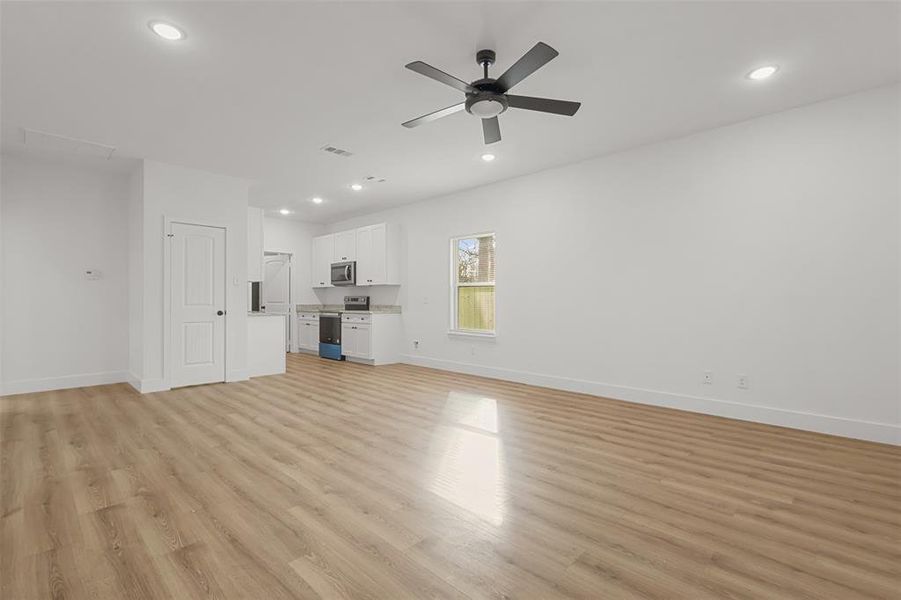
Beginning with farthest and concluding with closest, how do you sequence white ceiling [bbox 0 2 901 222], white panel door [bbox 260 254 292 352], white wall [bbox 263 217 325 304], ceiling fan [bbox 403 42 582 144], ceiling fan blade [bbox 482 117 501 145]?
1. white panel door [bbox 260 254 292 352]
2. white wall [bbox 263 217 325 304]
3. ceiling fan blade [bbox 482 117 501 145]
4. ceiling fan [bbox 403 42 582 144]
5. white ceiling [bbox 0 2 901 222]

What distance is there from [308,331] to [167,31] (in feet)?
21.9

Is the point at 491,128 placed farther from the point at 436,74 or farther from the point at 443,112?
the point at 436,74

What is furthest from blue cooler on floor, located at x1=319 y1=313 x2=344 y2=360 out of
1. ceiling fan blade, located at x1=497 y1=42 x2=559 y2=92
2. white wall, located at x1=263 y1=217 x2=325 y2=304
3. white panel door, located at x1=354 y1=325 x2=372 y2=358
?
ceiling fan blade, located at x1=497 y1=42 x2=559 y2=92

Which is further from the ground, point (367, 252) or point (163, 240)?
point (367, 252)

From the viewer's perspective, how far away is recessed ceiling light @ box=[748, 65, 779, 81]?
3.12m

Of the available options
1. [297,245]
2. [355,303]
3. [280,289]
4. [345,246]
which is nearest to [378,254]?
[345,246]

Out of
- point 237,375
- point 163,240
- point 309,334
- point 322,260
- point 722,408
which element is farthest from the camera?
point 322,260

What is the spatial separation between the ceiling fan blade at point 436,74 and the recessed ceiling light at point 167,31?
1.47 metres

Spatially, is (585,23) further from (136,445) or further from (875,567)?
(136,445)

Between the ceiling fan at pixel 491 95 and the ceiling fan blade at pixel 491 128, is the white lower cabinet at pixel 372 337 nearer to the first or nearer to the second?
the ceiling fan blade at pixel 491 128

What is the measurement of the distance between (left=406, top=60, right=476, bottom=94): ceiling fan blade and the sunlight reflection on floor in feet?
8.28

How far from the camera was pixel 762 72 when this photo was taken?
10.4 ft

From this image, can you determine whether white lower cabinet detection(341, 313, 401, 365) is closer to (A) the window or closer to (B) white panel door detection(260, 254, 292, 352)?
(A) the window

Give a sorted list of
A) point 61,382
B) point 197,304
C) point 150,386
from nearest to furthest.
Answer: point 150,386 → point 61,382 → point 197,304
